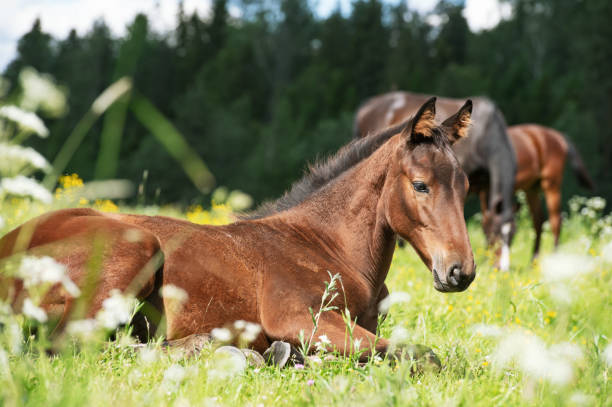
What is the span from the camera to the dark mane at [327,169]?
4512 mm

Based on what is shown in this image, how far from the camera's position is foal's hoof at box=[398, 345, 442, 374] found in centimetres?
331

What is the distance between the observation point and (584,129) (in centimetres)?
2795

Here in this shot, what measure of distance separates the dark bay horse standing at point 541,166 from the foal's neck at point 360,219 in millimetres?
8405

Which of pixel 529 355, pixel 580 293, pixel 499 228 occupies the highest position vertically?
pixel 529 355

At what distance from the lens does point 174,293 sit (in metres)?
3.26

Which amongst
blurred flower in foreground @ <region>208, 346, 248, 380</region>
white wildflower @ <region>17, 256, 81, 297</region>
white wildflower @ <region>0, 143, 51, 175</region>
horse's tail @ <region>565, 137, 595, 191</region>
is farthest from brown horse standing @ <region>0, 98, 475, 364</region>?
horse's tail @ <region>565, 137, 595, 191</region>

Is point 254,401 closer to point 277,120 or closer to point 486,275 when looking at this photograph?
point 486,275

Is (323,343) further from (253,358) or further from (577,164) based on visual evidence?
(577,164)

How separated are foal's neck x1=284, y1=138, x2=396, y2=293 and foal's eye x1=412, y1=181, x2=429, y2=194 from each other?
36 cm

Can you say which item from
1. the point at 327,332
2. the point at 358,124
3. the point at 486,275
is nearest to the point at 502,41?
the point at 358,124

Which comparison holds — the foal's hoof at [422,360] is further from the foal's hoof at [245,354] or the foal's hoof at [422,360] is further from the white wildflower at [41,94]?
the white wildflower at [41,94]

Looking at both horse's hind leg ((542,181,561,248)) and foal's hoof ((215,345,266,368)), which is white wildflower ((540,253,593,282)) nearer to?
foal's hoof ((215,345,266,368))

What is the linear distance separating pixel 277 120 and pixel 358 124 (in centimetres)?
2816

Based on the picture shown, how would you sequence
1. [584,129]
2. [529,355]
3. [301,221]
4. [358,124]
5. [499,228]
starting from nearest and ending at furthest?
[529,355], [301,221], [499,228], [358,124], [584,129]
